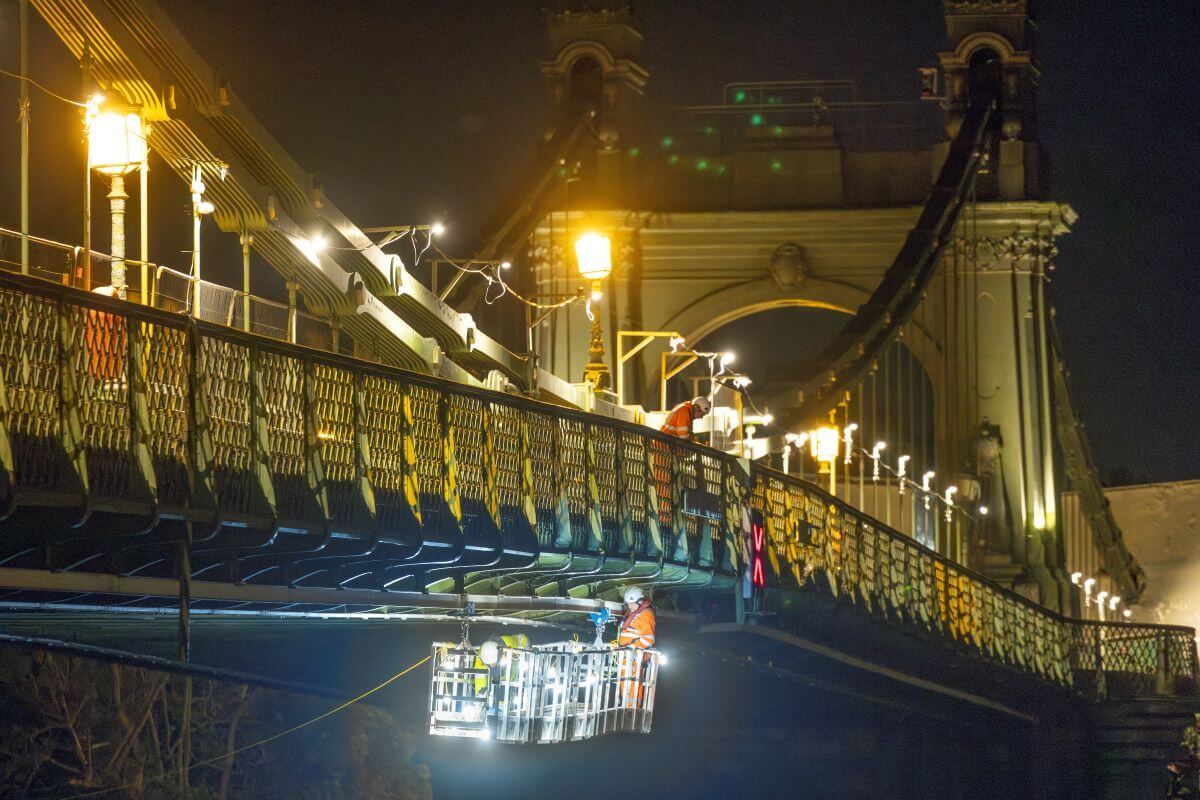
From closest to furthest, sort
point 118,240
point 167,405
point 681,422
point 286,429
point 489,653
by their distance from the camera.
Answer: point 167,405, point 286,429, point 489,653, point 118,240, point 681,422

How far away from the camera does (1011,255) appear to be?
49.4 metres

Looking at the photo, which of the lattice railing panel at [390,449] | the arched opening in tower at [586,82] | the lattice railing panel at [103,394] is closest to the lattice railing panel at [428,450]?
the lattice railing panel at [390,449]

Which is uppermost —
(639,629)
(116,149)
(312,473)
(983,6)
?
(983,6)

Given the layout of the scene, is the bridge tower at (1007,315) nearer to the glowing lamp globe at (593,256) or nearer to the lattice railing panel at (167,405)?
the glowing lamp globe at (593,256)

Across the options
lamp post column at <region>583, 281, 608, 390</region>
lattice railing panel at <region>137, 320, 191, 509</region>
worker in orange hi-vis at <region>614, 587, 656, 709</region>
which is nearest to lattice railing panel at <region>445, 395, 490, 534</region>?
worker in orange hi-vis at <region>614, 587, 656, 709</region>

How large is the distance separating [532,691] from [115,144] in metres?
5.59

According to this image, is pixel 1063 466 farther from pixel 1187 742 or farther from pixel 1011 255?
pixel 1187 742

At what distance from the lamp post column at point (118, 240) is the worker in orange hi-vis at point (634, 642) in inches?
216

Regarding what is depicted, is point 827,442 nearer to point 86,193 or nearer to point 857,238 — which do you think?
point 857,238

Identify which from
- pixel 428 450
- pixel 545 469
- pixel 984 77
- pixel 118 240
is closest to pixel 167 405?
pixel 428 450

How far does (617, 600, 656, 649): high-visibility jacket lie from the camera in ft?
74.1

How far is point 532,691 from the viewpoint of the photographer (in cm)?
2070

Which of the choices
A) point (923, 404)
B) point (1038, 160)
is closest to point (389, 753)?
point (923, 404)

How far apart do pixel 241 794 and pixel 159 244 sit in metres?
8.15
